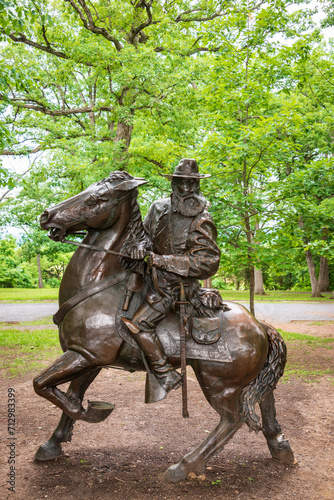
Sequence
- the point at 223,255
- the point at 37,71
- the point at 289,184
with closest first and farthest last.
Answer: the point at 289,184 → the point at 223,255 → the point at 37,71

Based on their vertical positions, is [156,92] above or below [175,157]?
above

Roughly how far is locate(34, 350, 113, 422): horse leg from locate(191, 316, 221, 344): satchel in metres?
0.92

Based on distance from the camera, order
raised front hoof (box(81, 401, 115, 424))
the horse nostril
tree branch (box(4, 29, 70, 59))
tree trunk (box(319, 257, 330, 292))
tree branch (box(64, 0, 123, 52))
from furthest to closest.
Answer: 1. tree trunk (box(319, 257, 330, 292))
2. tree branch (box(4, 29, 70, 59))
3. tree branch (box(64, 0, 123, 52))
4. raised front hoof (box(81, 401, 115, 424))
5. the horse nostril

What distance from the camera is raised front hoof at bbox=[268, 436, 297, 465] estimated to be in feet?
Answer: 12.8

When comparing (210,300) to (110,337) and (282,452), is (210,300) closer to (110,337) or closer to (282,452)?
(110,337)

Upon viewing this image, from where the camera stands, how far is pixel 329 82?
9.80 m

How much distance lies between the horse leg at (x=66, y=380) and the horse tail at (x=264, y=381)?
123 cm

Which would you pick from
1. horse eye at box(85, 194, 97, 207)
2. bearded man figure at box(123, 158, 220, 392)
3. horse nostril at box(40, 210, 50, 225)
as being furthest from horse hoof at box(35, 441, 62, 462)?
horse eye at box(85, 194, 97, 207)

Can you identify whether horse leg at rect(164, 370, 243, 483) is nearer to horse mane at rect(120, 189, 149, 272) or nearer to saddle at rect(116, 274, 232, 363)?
saddle at rect(116, 274, 232, 363)

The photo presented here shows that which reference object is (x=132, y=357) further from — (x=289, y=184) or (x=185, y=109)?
(x=185, y=109)

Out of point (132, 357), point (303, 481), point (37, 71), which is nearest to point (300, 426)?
point (303, 481)

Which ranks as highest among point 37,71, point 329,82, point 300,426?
point 37,71

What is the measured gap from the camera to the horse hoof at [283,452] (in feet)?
12.8

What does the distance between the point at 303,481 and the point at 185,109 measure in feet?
37.5
